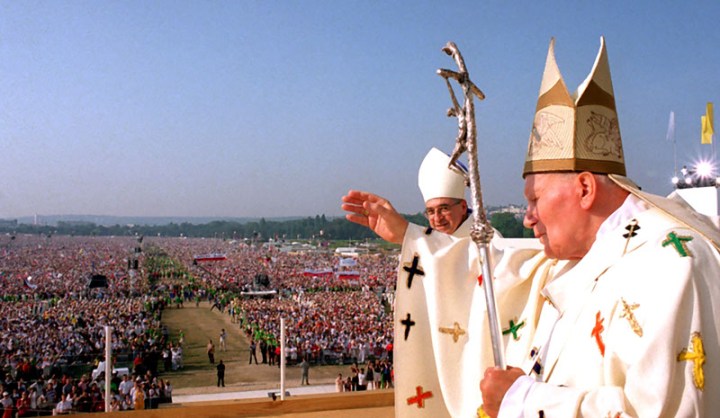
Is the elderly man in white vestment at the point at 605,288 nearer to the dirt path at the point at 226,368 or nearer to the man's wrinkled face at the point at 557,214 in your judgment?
the man's wrinkled face at the point at 557,214

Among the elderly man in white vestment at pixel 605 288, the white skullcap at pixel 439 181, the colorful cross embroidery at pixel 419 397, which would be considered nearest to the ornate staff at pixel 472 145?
the elderly man in white vestment at pixel 605 288

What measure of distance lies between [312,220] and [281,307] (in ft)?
163

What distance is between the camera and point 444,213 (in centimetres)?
303

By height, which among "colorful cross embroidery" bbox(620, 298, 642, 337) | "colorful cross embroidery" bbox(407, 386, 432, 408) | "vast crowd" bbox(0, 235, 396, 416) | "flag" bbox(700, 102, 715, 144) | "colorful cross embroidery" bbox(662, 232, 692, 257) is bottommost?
"vast crowd" bbox(0, 235, 396, 416)

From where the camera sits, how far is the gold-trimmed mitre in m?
1.35

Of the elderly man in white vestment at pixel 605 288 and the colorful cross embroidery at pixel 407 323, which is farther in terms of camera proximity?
the colorful cross embroidery at pixel 407 323

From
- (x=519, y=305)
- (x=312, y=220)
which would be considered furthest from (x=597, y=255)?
(x=312, y=220)

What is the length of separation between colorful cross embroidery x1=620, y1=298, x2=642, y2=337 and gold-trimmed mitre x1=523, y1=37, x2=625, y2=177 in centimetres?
35

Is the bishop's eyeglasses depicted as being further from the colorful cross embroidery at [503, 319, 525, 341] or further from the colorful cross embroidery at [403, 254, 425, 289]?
the colorful cross embroidery at [503, 319, 525, 341]

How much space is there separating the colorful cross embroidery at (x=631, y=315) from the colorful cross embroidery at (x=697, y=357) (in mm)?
74

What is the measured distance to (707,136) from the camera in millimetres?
10617

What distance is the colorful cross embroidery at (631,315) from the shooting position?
41.7 inches

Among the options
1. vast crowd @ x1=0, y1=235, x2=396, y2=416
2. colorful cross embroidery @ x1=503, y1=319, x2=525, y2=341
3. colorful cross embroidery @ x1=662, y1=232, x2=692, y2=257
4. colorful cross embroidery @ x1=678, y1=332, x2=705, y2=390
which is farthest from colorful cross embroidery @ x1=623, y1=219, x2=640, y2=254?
vast crowd @ x1=0, y1=235, x2=396, y2=416

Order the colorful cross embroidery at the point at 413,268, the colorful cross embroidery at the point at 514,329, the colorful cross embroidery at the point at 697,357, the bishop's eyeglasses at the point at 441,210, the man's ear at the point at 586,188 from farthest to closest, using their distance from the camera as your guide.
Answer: the bishop's eyeglasses at the point at 441,210
the colorful cross embroidery at the point at 413,268
the colorful cross embroidery at the point at 514,329
the man's ear at the point at 586,188
the colorful cross embroidery at the point at 697,357
